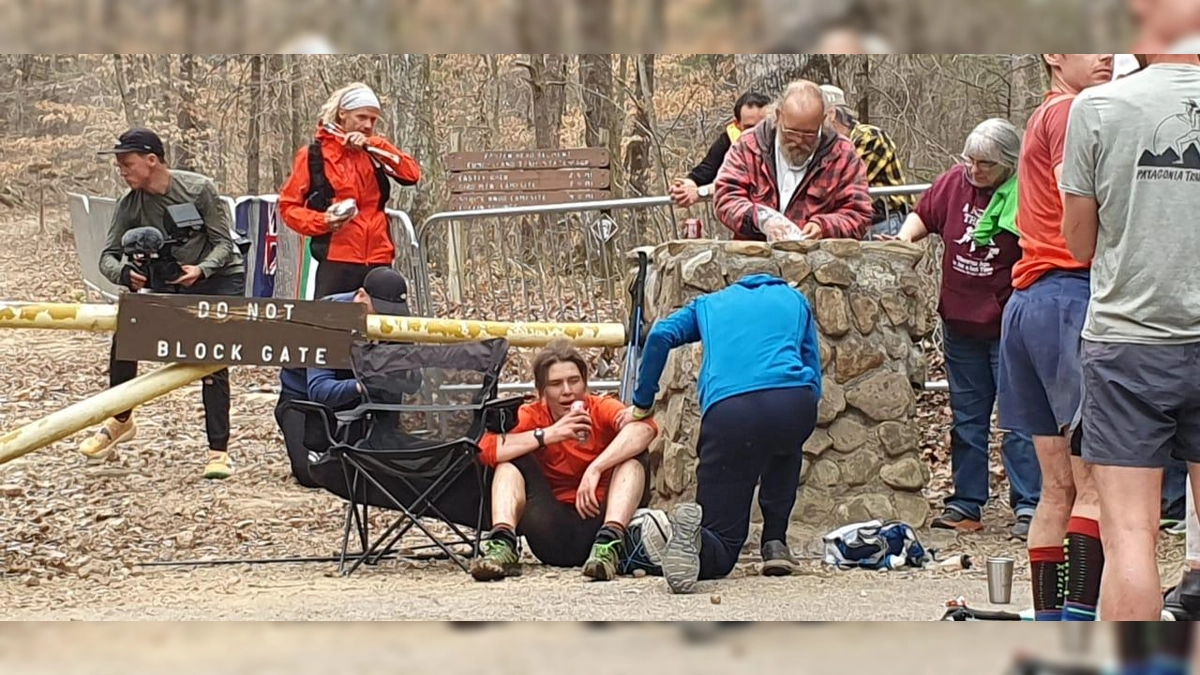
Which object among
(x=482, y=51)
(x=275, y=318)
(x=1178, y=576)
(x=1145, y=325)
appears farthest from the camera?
(x=275, y=318)

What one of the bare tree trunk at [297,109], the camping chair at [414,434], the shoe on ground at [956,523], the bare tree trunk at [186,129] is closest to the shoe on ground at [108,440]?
the camping chair at [414,434]

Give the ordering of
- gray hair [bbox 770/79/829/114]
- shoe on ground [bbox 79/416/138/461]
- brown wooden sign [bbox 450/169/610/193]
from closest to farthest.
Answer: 1. gray hair [bbox 770/79/829/114]
2. shoe on ground [bbox 79/416/138/461]
3. brown wooden sign [bbox 450/169/610/193]

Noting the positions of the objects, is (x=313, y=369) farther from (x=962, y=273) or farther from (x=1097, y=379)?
(x=1097, y=379)

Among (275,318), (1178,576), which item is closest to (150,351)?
(275,318)

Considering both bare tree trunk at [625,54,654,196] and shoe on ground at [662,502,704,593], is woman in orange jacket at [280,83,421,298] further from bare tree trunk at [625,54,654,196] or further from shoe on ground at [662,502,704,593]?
bare tree trunk at [625,54,654,196]

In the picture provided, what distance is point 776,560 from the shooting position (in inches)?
219

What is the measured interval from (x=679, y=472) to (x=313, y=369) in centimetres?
146

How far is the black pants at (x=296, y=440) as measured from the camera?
742 centimetres

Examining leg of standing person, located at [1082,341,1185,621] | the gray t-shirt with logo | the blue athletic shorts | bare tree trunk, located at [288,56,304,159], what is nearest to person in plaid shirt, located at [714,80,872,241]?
the blue athletic shorts

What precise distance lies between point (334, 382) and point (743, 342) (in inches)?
68.0

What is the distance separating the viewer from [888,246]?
21.0ft

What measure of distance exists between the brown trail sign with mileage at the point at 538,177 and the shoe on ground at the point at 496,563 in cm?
567

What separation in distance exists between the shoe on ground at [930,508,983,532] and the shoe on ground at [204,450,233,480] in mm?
3519

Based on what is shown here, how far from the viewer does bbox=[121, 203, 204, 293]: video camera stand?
7.05 meters
